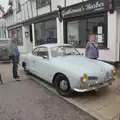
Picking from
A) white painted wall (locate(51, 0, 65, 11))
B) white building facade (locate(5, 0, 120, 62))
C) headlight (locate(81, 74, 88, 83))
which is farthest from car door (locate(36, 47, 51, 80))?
white painted wall (locate(51, 0, 65, 11))

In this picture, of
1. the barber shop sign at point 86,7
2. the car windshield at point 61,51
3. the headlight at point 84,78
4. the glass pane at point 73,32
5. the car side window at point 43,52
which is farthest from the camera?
the glass pane at point 73,32

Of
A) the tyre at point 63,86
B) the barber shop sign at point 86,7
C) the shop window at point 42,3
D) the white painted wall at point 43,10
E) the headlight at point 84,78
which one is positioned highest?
the shop window at point 42,3

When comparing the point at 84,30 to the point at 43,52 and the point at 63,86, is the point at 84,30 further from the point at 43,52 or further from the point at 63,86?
the point at 63,86

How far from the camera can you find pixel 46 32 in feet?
45.9

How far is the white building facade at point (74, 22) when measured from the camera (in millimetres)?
7914

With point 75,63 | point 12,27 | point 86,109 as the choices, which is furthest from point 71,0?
point 12,27

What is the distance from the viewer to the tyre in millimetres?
4688

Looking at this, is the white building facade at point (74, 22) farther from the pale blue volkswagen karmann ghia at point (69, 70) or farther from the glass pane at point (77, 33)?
the pale blue volkswagen karmann ghia at point (69, 70)

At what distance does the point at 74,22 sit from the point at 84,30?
3.15 ft

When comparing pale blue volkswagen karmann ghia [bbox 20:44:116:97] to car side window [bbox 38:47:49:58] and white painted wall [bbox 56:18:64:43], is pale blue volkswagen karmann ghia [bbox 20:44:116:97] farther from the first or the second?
white painted wall [bbox 56:18:64:43]

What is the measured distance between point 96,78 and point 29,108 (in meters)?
1.84

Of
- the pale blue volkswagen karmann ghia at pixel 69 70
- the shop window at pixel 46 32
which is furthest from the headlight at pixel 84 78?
the shop window at pixel 46 32

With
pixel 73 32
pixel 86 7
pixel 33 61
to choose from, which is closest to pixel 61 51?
pixel 33 61

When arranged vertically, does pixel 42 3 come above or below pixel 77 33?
above
